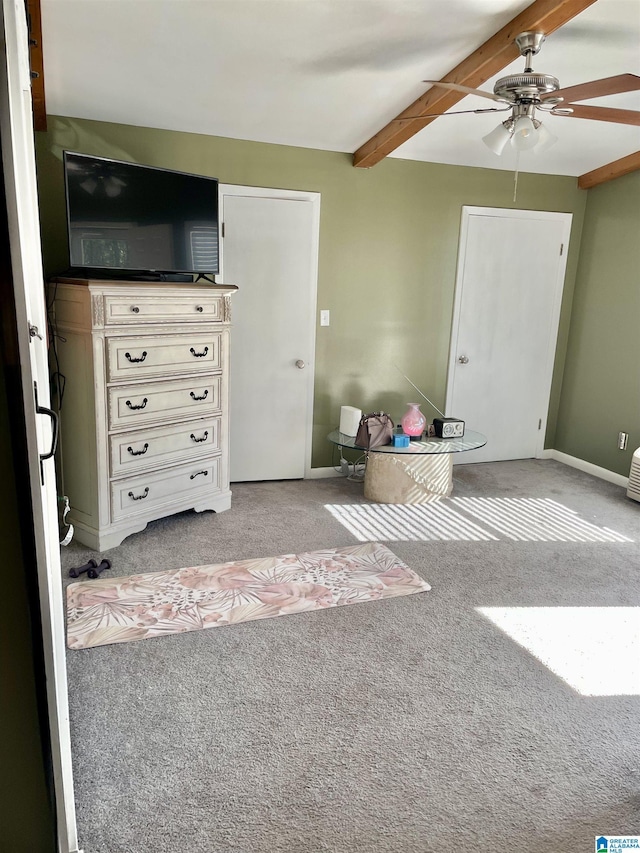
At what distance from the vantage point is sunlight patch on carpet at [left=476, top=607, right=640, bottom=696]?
2.38 meters

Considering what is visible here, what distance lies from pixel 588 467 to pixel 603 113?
292 centimetres

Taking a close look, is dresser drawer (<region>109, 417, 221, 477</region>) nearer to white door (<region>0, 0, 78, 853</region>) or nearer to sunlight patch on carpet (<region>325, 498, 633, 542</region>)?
sunlight patch on carpet (<region>325, 498, 633, 542</region>)

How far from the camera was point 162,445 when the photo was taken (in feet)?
11.3

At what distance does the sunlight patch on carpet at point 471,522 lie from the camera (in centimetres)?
369

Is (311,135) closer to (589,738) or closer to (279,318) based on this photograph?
(279,318)

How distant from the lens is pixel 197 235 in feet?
12.0

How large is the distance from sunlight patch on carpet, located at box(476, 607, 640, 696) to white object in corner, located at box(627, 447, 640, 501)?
1.62m

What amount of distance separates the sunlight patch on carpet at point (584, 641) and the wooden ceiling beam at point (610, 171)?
314 cm

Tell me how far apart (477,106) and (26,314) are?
3407 millimetres

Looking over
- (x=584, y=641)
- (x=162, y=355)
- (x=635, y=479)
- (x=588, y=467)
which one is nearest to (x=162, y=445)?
(x=162, y=355)

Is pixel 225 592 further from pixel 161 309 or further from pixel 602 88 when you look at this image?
pixel 602 88

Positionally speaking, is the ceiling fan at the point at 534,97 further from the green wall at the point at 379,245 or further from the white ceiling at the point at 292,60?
the green wall at the point at 379,245

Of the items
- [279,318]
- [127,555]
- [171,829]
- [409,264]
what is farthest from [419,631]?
[409,264]

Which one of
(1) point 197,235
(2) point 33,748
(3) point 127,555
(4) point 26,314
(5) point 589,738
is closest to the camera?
(4) point 26,314
